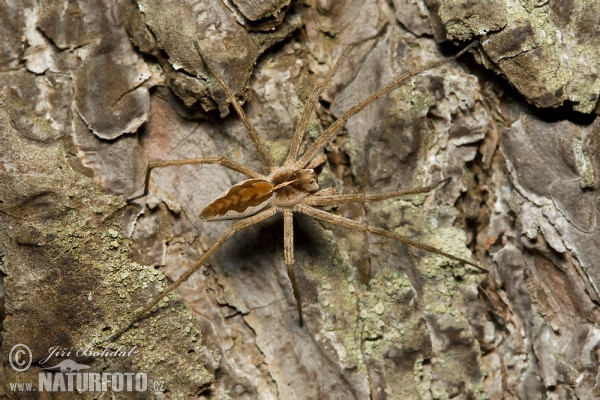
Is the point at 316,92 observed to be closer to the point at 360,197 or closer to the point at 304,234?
the point at 360,197

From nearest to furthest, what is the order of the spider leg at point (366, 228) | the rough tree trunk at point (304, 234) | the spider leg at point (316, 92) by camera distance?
the rough tree trunk at point (304, 234), the spider leg at point (366, 228), the spider leg at point (316, 92)

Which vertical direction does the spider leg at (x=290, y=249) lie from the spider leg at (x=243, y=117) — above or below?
below

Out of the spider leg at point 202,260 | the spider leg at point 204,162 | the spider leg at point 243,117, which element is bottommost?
the spider leg at point 202,260

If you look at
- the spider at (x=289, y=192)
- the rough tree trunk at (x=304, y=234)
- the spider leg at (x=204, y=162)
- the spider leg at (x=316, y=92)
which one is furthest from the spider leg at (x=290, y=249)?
the spider leg at (x=316, y=92)

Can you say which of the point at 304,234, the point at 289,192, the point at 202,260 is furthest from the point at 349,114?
the point at 202,260

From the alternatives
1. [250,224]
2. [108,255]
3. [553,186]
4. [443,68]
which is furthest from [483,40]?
[108,255]

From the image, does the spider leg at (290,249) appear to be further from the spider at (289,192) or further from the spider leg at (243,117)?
the spider leg at (243,117)

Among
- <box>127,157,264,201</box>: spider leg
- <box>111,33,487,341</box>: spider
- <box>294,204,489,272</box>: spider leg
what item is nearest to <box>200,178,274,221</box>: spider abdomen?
<box>111,33,487,341</box>: spider

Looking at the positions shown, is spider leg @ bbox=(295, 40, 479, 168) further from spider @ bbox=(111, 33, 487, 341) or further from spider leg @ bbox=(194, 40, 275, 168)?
spider leg @ bbox=(194, 40, 275, 168)
